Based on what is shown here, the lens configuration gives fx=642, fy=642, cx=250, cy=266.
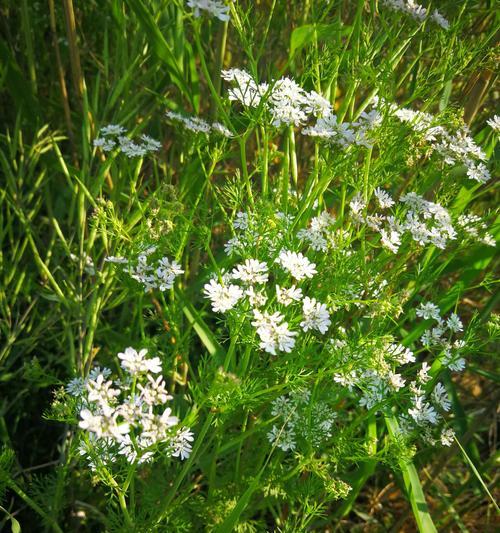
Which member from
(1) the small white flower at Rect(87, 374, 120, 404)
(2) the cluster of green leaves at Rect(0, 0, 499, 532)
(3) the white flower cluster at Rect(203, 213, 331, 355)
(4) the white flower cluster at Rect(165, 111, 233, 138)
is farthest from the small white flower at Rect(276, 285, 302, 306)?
(4) the white flower cluster at Rect(165, 111, 233, 138)

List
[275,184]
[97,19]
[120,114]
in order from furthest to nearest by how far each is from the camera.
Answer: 1. [97,19]
2. [120,114]
3. [275,184]

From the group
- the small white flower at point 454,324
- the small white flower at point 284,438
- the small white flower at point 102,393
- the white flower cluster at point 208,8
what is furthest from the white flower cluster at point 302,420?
the white flower cluster at point 208,8

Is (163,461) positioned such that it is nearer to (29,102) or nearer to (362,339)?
(362,339)

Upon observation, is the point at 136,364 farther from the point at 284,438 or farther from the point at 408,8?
the point at 408,8

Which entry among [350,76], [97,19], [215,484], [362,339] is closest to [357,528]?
[215,484]

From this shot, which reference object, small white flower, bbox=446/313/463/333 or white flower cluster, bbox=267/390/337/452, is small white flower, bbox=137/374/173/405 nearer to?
white flower cluster, bbox=267/390/337/452

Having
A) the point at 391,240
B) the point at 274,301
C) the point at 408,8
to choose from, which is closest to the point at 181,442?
the point at 274,301
